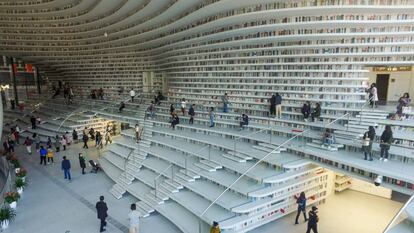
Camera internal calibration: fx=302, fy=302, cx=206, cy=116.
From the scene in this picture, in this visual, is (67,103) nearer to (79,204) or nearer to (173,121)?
(173,121)

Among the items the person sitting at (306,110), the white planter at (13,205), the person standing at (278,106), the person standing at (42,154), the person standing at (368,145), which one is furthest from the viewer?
the person standing at (42,154)

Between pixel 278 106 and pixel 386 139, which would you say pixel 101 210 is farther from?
pixel 386 139

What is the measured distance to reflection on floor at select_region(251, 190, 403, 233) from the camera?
8.70m

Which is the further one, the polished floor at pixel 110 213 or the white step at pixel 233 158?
the white step at pixel 233 158

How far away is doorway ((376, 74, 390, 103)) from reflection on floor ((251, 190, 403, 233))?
221 inches

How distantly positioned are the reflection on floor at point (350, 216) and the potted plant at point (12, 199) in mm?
8186

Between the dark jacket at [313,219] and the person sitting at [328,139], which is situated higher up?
the person sitting at [328,139]

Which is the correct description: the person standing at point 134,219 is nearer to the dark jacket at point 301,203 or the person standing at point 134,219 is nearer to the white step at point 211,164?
the white step at point 211,164

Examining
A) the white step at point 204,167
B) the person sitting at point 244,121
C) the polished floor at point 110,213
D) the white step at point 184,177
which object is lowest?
the polished floor at point 110,213

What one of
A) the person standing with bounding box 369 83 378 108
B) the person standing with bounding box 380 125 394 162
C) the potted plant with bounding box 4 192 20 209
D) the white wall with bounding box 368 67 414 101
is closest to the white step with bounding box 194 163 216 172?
the person standing with bounding box 380 125 394 162

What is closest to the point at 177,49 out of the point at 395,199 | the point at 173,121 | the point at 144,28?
the point at 144,28

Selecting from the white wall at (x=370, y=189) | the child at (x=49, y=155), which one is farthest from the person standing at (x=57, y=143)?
the white wall at (x=370, y=189)

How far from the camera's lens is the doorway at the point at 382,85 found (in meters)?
14.2

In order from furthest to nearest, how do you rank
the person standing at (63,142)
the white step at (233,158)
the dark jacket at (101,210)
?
1. the person standing at (63,142)
2. the white step at (233,158)
3. the dark jacket at (101,210)
